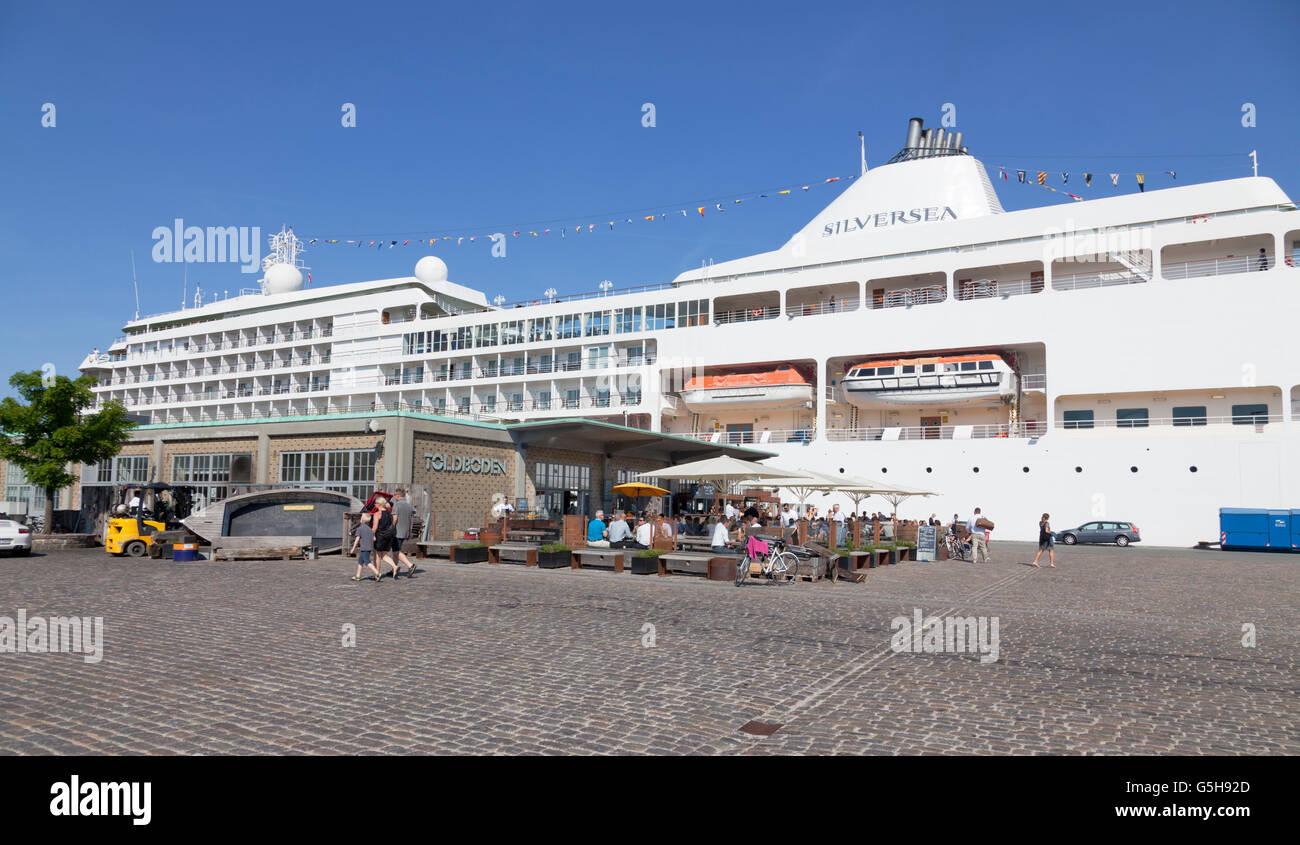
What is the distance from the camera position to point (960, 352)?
124ft

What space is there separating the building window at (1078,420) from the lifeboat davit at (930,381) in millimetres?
2559

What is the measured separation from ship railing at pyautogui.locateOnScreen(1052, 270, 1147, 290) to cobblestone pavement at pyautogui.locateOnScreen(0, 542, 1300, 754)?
26421 mm

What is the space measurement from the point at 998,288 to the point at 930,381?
5978 millimetres

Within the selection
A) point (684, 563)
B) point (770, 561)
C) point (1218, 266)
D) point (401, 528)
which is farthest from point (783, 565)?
point (1218, 266)

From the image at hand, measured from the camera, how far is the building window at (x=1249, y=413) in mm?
31359

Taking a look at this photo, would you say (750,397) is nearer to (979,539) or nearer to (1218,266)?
(979,539)

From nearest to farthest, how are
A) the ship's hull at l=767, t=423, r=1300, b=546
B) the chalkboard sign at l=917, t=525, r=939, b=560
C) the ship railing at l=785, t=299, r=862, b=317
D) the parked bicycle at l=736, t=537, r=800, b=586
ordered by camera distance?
1. the parked bicycle at l=736, t=537, r=800, b=586
2. the chalkboard sign at l=917, t=525, r=939, b=560
3. the ship's hull at l=767, t=423, r=1300, b=546
4. the ship railing at l=785, t=299, r=862, b=317

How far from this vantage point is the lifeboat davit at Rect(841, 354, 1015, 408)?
116 feet

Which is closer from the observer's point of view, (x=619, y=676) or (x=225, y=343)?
(x=619, y=676)

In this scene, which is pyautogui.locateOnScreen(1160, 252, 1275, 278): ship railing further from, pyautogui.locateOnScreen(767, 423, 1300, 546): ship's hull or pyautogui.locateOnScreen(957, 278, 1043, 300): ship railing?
pyautogui.locateOnScreen(767, 423, 1300, 546): ship's hull

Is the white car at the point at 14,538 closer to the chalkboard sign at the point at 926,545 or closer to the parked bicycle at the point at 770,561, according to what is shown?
the parked bicycle at the point at 770,561

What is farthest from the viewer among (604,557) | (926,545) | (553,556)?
(926,545)

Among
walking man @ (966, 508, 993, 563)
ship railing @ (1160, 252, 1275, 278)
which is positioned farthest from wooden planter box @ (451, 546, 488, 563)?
ship railing @ (1160, 252, 1275, 278)
